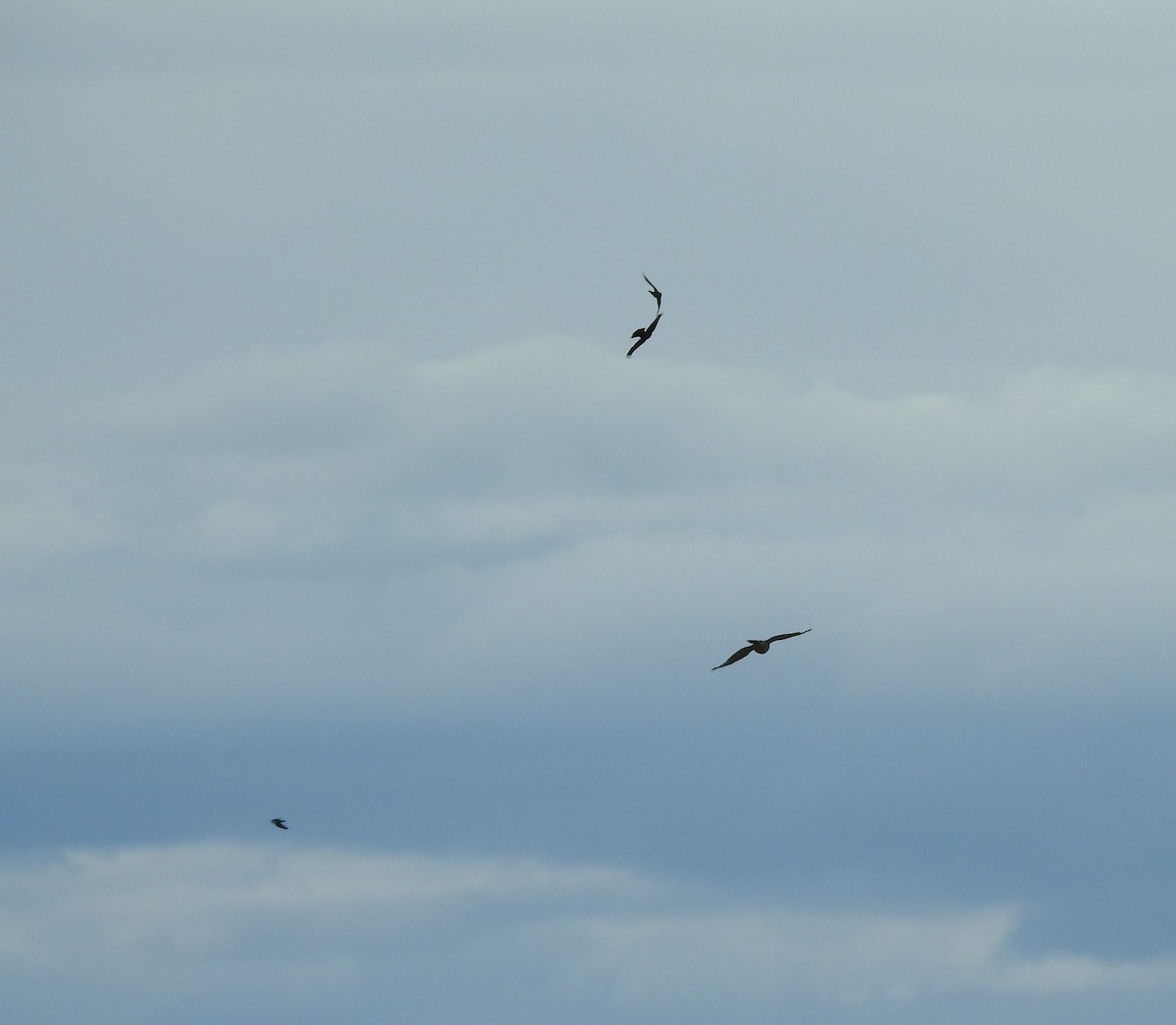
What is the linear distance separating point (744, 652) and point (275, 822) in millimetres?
58204

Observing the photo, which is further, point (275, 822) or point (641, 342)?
point (275, 822)

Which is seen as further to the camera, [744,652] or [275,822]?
[275,822]

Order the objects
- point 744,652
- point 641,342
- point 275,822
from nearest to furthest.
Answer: point 744,652, point 641,342, point 275,822

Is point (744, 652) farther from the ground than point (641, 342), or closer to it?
closer to it

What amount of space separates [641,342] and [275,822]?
46.9 meters

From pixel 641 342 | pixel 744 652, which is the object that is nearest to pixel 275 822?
pixel 641 342

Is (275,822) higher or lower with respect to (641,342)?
lower

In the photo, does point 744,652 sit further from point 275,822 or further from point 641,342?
point 275,822

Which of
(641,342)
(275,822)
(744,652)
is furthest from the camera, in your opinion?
(275,822)

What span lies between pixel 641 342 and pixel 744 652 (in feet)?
80.0

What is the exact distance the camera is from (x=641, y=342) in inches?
3671
